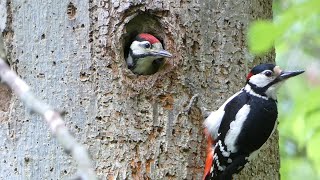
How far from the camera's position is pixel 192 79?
2.89 m

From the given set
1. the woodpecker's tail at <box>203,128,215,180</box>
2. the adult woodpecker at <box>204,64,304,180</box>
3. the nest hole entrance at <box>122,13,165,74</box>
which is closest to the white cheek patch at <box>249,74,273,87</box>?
the adult woodpecker at <box>204,64,304,180</box>


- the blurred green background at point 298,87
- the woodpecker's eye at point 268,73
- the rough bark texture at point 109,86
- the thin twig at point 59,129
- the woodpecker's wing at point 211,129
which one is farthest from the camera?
the woodpecker's eye at point 268,73

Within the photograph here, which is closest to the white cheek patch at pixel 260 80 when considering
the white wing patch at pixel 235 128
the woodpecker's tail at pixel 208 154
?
the white wing patch at pixel 235 128

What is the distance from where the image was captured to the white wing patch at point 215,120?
287 centimetres

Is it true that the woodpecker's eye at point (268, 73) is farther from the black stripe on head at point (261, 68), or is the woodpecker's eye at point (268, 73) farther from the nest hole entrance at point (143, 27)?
the nest hole entrance at point (143, 27)

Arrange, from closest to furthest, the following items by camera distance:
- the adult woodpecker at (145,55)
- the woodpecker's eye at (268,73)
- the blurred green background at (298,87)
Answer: the blurred green background at (298,87) → the adult woodpecker at (145,55) → the woodpecker's eye at (268,73)

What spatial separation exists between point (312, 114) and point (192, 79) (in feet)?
2.06

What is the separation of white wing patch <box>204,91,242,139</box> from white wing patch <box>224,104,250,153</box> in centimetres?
8

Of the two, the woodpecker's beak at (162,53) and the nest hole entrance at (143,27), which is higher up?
the nest hole entrance at (143,27)

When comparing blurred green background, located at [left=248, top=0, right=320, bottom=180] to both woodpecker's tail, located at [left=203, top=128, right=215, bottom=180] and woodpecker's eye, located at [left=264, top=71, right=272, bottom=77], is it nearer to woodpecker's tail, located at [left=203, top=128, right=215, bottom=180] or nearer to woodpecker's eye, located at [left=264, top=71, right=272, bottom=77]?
woodpecker's eye, located at [left=264, top=71, right=272, bottom=77]

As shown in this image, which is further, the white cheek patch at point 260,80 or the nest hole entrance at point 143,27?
the white cheek patch at point 260,80

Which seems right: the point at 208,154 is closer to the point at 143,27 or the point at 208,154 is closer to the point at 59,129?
the point at 143,27

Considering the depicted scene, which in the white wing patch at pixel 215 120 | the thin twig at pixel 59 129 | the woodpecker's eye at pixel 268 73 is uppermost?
the thin twig at pixel 59 129

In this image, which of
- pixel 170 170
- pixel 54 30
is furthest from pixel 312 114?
pixel 54 30
